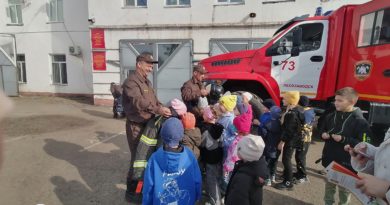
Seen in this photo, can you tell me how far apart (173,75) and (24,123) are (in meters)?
5.65

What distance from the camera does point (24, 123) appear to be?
902cm

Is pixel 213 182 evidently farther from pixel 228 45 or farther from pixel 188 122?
pixel 228 45

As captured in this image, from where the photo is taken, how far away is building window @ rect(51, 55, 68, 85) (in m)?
15.0

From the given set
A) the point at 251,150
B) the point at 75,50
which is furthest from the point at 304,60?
the point at 75,50

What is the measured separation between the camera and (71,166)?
5.11 m

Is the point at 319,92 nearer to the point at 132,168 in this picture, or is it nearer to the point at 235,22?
the point at 132,168

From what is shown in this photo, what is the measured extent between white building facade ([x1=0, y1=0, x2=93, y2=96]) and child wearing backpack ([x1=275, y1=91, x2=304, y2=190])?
492 inches

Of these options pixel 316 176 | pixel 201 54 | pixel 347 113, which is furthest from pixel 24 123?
pixel 347 113

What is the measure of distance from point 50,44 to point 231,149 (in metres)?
14.6

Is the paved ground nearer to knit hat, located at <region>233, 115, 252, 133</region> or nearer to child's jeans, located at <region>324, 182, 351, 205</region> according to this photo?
child's jeans, located at <region>324, 182, 351, 205</region>

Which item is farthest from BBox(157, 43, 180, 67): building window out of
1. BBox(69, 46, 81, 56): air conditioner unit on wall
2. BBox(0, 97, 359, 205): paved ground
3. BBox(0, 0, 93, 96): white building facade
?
BBox(69, 46, 81, 56): air conditioner unit on wall

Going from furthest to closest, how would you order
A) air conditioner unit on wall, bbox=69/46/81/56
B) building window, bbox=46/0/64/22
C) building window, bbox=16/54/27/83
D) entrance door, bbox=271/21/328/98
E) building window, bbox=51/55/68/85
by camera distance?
building window, bbox=16/54/27/83 → building window, bbox=51/55/68/85 → building window, bbox=46/0/64/22 → air conditioner unit on wall, bbox=69/46/81/56 → entrance door, bbox=271/21/328/98

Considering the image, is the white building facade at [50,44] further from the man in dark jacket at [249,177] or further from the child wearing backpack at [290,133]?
the man in dark jacket at [249,177]

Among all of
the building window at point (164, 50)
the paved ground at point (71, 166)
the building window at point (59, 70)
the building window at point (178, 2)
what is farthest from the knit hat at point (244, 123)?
the building window at point (59, 70)
